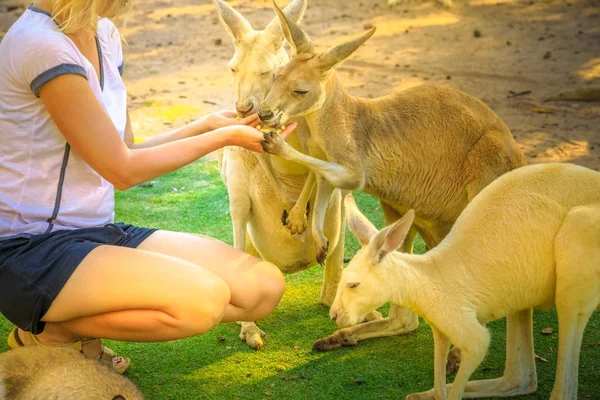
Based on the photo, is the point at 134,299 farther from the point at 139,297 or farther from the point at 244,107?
the point at 244,107

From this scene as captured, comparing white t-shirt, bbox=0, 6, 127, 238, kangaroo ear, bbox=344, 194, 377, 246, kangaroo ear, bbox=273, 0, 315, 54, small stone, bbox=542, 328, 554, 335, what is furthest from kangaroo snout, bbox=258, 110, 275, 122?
small stone, bbox=542, 328, 554, 335

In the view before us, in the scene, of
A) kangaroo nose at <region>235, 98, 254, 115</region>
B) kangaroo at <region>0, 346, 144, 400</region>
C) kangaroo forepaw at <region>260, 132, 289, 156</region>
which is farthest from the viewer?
kangaroo nose at <region>235, 98, 254, 115</region>

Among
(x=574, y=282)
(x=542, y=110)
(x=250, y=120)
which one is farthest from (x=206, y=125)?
(x=542, y=110)

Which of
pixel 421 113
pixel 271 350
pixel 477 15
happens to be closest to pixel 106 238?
pixel 271 350

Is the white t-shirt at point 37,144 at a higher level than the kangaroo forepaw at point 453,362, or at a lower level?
higher

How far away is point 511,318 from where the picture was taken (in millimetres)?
3143

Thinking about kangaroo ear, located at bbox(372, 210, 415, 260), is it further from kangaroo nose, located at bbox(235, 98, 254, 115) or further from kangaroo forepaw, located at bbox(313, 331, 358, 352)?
kangaroo nose, located at bbox(235, 98, 254, 115)

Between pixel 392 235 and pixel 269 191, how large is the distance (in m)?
1.14

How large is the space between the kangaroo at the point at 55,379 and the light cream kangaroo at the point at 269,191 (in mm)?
1073

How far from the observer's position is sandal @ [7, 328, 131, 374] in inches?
118

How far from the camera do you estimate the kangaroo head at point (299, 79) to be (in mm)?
3301

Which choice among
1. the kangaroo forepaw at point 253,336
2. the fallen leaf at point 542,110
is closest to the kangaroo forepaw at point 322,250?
the kangaroo forepaw at point 253,336

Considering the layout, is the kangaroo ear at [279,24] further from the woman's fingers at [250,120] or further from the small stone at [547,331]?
the small stone at [547,331]

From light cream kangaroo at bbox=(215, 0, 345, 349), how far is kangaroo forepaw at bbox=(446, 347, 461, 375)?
2.51 feet
